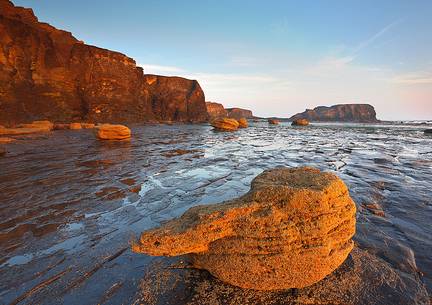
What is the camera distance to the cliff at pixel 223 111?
443 ft

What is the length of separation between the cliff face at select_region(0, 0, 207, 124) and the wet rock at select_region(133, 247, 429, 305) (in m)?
32.9

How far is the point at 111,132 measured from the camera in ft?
59.6

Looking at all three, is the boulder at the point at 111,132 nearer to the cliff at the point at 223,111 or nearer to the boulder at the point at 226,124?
Answer: the boulder at the point at 226,124

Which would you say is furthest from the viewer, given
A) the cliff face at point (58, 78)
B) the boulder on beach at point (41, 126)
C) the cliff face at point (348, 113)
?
the cliff face at point (348, 113)

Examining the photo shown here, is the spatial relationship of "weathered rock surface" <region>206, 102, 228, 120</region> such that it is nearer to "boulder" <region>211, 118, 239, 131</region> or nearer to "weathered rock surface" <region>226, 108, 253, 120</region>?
"weathered rock surface" <region>226, 108, 253, 120</region>

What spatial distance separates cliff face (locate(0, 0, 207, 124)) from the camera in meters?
27.2

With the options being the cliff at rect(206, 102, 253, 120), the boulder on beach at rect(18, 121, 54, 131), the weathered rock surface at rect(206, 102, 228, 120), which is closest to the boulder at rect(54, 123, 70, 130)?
the boulder on beach at rect(18, 121, 54, 131)

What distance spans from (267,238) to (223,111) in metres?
142

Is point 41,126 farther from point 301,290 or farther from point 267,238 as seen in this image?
point 301,290

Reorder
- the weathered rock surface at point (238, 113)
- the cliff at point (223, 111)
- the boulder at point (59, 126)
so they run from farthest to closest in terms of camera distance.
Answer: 1. the weathered rock surface at point (238, 113)
2. the cliff at point (223, 111)
3. the boulder at point (59, 126)

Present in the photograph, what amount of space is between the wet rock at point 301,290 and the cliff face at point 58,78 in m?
32.9

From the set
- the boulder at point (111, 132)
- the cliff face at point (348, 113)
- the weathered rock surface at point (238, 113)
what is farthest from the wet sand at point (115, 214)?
the weathered rock surface at point (238, 113)

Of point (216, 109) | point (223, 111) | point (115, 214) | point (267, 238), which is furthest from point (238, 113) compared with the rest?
point (267, 238)

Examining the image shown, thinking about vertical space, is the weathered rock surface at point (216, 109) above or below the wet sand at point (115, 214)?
above
